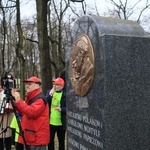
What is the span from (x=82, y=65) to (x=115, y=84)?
0.68 metres

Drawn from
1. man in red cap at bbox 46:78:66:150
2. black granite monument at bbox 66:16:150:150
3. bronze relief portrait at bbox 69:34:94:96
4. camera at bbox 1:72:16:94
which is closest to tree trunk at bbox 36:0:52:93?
man in red cap at bbox 46:78:66:150

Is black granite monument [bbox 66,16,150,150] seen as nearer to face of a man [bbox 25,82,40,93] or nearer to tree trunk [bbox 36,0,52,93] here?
face of a man [bbox 25,82,40,93]

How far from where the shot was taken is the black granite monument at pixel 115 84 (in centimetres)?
358

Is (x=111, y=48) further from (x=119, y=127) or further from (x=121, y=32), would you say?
(x=119, y=127)

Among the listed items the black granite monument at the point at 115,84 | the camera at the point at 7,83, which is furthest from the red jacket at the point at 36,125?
the black granite monument at the point at 115,84

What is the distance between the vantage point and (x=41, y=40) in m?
11.1

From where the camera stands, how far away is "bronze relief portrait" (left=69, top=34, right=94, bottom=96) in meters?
3.89

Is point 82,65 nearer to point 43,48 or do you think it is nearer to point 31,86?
point 31,86

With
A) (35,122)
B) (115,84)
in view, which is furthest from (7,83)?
(115,84)

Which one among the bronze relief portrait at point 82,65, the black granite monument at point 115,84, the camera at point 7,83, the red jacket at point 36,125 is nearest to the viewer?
the black granite monument at point 115,84

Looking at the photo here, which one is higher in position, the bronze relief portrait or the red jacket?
the bronze relief portrait

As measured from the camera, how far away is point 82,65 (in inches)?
163

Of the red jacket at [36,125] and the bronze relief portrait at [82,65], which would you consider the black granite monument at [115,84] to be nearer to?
the bronze relief portrait at [82,65]

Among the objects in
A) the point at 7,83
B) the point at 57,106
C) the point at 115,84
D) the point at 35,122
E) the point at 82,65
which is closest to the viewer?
the point at 115,84
